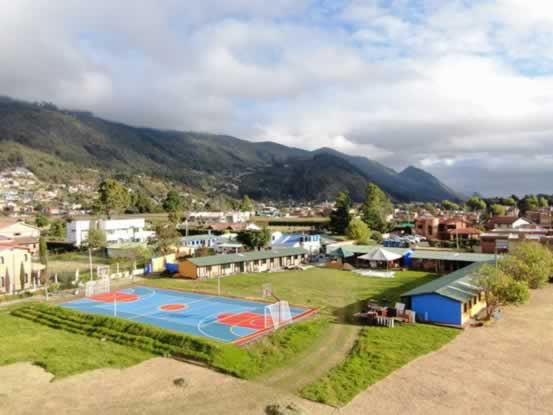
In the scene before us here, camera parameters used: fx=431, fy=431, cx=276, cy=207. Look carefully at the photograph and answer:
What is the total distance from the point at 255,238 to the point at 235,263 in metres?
14.0

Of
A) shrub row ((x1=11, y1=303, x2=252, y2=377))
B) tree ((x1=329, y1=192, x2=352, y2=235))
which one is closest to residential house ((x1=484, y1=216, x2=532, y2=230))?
tree ((x1=329, y1=192, x2=352, y2=235))

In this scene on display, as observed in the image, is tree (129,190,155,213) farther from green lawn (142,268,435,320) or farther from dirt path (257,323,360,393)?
dirt path (257,323,360,393)

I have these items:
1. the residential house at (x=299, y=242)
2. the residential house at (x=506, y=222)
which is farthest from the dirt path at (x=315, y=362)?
the residential house at (x=506, y=222)

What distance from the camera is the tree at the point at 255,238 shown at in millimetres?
62188

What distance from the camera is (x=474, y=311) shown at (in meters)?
29.6

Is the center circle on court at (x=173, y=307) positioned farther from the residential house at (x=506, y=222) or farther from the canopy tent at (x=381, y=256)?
the residential house at (x=506, y=222)

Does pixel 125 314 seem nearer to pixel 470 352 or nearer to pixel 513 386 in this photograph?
pixel 470 352

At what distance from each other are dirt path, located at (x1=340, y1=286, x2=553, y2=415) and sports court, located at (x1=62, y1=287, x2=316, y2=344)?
30.7 ft

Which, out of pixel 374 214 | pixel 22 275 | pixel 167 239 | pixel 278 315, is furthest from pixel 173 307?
pixel 374 214

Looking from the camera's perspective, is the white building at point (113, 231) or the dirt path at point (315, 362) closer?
the dirt path at point (315, 362)

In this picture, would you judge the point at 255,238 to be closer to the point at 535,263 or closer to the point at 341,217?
the point at 341,217

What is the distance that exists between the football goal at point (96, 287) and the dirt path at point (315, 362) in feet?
76.2

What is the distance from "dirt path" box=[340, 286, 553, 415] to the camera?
16.1 m

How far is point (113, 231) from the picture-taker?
7488 centimetres
